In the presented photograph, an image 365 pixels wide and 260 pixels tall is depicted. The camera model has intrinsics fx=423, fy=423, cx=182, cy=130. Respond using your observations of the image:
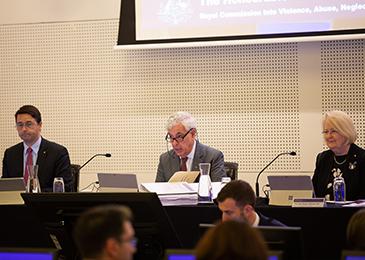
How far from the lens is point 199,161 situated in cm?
375

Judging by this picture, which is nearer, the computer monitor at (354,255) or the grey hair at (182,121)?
the computer monitor at (354,255)

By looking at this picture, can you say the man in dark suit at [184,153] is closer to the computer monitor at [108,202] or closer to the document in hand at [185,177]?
the document in hand at [185,177]

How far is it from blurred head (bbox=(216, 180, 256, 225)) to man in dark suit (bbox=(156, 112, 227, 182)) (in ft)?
4.95

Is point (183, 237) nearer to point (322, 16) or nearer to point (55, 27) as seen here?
point (322, 16)

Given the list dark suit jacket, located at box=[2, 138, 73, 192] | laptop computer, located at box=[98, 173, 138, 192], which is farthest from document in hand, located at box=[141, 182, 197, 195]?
dark suit jacket, located at box=[2, 138, 73, 192]

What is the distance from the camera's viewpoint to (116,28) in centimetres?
518

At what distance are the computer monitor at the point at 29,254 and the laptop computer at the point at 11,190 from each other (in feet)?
4.86

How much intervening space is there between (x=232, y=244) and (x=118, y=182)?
1.96m

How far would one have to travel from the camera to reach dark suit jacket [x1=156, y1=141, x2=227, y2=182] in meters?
3.64

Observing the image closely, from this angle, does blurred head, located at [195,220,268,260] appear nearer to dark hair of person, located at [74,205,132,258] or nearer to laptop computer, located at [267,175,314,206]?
dark hair of person, located at [74,205,132,258]

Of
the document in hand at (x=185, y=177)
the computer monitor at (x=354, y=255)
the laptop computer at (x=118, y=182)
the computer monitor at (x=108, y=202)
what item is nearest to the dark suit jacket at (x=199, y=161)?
the document in hand at (x=185, y=177)

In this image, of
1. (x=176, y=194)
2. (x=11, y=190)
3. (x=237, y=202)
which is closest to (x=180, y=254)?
(x=237, y=202)

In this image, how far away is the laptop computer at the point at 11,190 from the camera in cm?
294

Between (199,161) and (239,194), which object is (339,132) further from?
(239,194)
